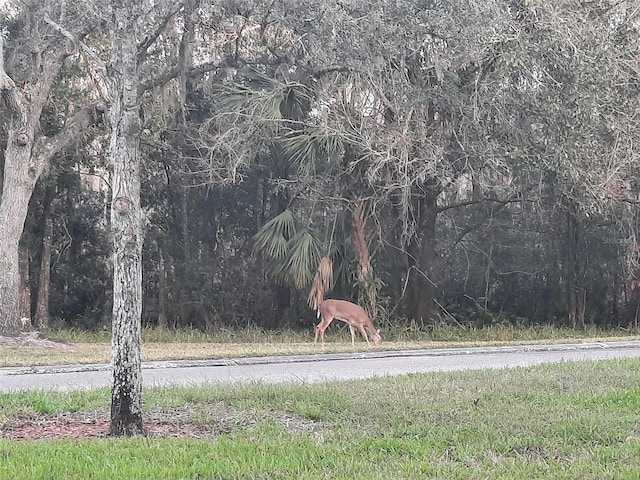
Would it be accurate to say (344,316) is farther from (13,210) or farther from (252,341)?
(13,210)

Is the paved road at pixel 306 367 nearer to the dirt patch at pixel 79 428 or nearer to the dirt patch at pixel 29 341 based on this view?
the dirt patch at pixel 79 428

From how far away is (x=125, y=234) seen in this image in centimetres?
705

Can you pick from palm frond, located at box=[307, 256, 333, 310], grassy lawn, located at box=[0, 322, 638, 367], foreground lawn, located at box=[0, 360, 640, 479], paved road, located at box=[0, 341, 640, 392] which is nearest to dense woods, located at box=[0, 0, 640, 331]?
palm frond, located at box=[307, 256, 333, 310]

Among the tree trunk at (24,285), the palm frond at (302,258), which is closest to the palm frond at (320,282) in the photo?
the palm frond at (302,258)

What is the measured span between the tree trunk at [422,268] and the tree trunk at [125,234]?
47.6ft

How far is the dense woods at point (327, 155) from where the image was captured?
55.4 ft

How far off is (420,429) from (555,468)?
149 centimetres

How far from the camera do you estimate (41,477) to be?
5332 mm

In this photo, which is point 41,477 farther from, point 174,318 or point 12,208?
point 174,318

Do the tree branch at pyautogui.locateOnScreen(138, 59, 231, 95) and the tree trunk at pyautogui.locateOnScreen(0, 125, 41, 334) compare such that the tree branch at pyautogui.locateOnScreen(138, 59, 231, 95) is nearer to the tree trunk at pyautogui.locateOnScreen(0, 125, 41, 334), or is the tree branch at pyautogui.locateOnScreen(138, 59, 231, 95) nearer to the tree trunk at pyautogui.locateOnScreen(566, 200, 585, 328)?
the tree trunk at pyautogui.locateOnScreen(0, 125, 41, 334)

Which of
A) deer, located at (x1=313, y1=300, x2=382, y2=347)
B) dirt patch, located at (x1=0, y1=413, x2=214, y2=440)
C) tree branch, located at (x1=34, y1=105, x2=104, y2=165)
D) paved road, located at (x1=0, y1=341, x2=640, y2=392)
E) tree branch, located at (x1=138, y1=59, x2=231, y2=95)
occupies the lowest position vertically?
dirt patch, located at (x1=0, y1=413, x2=214, y2=440)

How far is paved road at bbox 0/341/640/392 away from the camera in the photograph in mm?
10819

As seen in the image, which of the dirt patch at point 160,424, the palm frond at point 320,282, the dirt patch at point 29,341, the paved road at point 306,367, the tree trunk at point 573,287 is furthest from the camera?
the tree trunk at point 573,287

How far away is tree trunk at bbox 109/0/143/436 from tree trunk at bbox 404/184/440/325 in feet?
47.6
